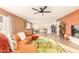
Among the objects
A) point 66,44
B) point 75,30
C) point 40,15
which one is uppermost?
point 40,15

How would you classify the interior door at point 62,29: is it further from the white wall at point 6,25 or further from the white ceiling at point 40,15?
the white wall at point 6,25

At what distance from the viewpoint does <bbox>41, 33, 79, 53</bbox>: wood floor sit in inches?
99.1

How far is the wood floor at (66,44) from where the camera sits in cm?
252

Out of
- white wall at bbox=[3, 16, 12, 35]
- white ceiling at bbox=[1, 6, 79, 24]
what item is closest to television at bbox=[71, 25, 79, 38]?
white ceiling at bbox=[1, 6, 79, 24]

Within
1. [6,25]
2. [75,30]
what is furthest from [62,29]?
[6,25]

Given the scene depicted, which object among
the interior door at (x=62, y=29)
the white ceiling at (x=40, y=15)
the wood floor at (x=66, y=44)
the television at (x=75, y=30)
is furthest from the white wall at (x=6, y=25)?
the television at (x=75, y=30)

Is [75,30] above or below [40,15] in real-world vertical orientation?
below

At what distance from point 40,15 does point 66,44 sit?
0.69 meters

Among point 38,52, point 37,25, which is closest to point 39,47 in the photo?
point 38,52

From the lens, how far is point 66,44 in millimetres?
2561

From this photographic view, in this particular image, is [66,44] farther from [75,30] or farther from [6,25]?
[6,25]

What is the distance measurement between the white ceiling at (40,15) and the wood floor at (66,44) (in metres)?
0.26
